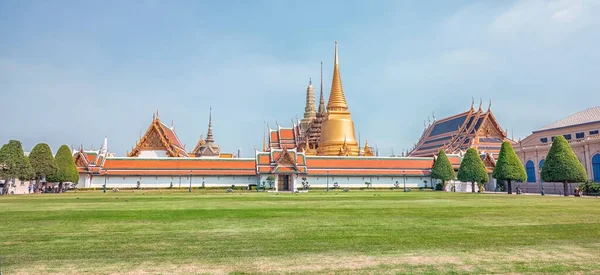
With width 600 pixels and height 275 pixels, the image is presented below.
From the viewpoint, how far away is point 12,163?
3925 centimetres

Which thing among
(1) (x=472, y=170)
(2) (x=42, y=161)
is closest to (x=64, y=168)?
(2) (x=42, y=161)

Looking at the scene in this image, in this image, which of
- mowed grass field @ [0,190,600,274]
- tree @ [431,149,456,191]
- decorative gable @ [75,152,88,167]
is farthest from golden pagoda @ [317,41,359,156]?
mowed grass field @ [0,190,600,274]

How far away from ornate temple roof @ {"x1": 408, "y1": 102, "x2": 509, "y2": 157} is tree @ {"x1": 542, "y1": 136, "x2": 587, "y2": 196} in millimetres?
27733

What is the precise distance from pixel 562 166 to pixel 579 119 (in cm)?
2557

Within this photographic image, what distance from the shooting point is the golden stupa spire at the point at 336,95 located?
2985 inches

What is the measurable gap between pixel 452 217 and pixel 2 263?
533 inches

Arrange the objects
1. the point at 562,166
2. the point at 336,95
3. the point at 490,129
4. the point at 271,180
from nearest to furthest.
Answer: the point at 562,166, the point at 271,180, the point at 490,129, the point at 336,95

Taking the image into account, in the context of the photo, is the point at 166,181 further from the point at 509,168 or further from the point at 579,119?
the point at 579,119

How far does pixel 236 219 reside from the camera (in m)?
14.9

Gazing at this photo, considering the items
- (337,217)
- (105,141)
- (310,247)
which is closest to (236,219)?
(337,217)

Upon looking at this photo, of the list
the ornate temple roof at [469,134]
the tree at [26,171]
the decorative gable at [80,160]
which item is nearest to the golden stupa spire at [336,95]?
the ornate temple roof at [469,134]

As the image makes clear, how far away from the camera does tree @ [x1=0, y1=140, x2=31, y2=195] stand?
1545 inches

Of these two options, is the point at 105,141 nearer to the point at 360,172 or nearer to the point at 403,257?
the point at 360,172

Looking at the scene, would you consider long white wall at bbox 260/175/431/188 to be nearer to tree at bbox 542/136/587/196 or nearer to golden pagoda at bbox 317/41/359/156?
golden pagoda at bbox 317/41/359/156
